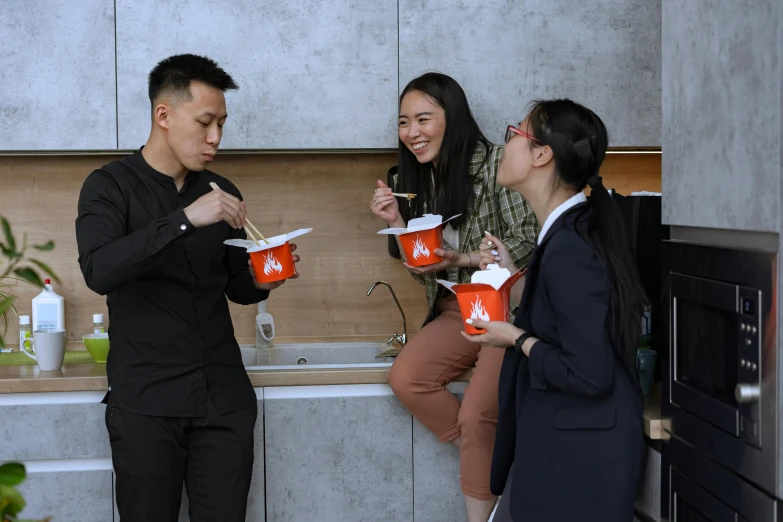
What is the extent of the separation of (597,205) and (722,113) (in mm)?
269

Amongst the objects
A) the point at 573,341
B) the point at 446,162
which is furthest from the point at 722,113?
the point at 446,162

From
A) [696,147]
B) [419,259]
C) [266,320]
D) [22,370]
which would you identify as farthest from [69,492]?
[696,147]

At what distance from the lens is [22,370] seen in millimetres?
2406

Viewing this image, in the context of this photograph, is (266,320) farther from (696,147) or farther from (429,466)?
(696,147)

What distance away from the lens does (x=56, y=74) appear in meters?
2.44

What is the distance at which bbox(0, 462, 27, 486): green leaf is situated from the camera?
55 cm

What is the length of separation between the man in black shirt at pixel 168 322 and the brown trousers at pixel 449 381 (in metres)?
0.50

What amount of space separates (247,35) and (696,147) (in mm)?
1383

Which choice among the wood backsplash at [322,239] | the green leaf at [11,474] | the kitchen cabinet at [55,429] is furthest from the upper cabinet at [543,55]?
the green leaf at [11,474]

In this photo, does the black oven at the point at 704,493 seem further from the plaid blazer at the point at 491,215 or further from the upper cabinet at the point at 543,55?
the upper cabinet at the point at 543,55

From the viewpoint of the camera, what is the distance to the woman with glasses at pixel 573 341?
151 centimetres

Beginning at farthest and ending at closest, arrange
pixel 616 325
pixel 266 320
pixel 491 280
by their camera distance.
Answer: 1. pixel 266 320
2. pixel 491 280
3. pixel 616 325

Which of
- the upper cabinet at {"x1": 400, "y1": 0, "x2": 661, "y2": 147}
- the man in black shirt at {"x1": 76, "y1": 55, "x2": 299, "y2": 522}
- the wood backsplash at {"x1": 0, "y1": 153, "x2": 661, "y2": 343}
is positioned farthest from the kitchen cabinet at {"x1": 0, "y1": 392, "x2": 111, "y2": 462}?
the upper cabinet at {"x1": 400, "y1": 0, "x2": 661, "y2": 147}

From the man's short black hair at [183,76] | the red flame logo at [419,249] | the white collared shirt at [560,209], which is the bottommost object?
the red flame logo at [419,249]
